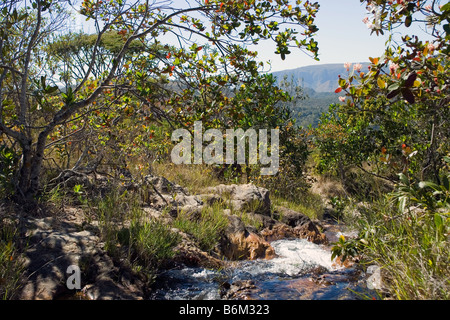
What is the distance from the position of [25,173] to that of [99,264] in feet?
5.39

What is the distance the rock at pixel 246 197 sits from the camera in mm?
7082

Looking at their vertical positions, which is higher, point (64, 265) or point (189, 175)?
point (189, 175)

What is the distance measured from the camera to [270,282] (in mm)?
4426

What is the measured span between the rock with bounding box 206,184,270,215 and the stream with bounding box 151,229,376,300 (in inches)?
73.2

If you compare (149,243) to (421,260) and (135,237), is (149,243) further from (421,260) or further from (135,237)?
(421,260)

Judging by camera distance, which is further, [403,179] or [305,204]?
[305,204]

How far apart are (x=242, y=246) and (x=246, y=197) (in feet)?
6.31

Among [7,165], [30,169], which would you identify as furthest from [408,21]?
[30,169]

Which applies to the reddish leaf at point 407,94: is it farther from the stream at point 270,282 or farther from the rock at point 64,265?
the rock at point 64,265

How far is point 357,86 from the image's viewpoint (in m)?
3.10

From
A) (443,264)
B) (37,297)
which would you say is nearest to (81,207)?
(37,297)

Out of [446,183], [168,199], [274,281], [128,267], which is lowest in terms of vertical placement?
[274,281]

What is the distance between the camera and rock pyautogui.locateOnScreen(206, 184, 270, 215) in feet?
23.2
